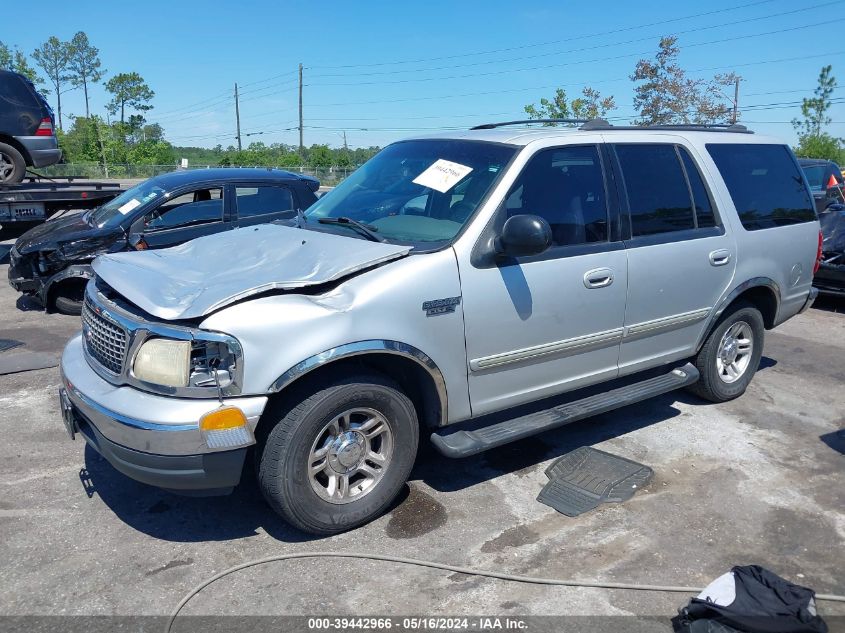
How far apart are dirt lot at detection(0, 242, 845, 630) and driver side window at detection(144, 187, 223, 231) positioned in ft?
10.2

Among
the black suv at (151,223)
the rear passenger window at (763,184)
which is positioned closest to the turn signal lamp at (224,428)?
the rear passenger window at (763,184)

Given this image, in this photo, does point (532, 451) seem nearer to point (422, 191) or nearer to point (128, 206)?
point (422, 191)

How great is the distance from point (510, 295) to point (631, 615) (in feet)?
5.53

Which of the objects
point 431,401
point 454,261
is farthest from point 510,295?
point 431,401

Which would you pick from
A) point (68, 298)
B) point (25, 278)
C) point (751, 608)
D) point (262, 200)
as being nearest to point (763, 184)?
point (751, 608)

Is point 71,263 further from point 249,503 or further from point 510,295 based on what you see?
point 510,295

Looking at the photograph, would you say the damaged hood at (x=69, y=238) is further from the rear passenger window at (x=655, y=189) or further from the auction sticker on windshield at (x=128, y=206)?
the rear passenger window at (x=655, y=189)

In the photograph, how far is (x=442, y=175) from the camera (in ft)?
13.9

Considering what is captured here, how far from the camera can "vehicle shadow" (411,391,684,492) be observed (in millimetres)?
4398

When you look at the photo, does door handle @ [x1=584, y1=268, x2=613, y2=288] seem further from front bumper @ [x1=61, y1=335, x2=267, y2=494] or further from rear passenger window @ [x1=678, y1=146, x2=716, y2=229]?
front bumper @ [x1=61, y1=335, x2=267, y2=494]

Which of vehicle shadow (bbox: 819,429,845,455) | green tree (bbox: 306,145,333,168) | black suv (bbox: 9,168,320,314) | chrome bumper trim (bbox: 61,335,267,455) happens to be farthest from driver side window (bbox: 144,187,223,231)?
green tree (bbox: 306,145,333,168)

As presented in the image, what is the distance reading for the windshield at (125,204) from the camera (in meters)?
7.97

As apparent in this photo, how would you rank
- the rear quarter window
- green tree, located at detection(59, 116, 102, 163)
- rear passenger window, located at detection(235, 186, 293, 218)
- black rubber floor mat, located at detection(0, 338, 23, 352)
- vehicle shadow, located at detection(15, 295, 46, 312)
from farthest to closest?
green tree, located at detection(59, 116, 102, 163)
the rear quarter window
vehicle shadow, located at detection(15, 295, 46, 312)
rear passenger window, located at detection(235, 186, 293, 218)
black rubber floor mat, located at detection(0, 338, 23, 352)

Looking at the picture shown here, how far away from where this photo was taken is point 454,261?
3736mm
